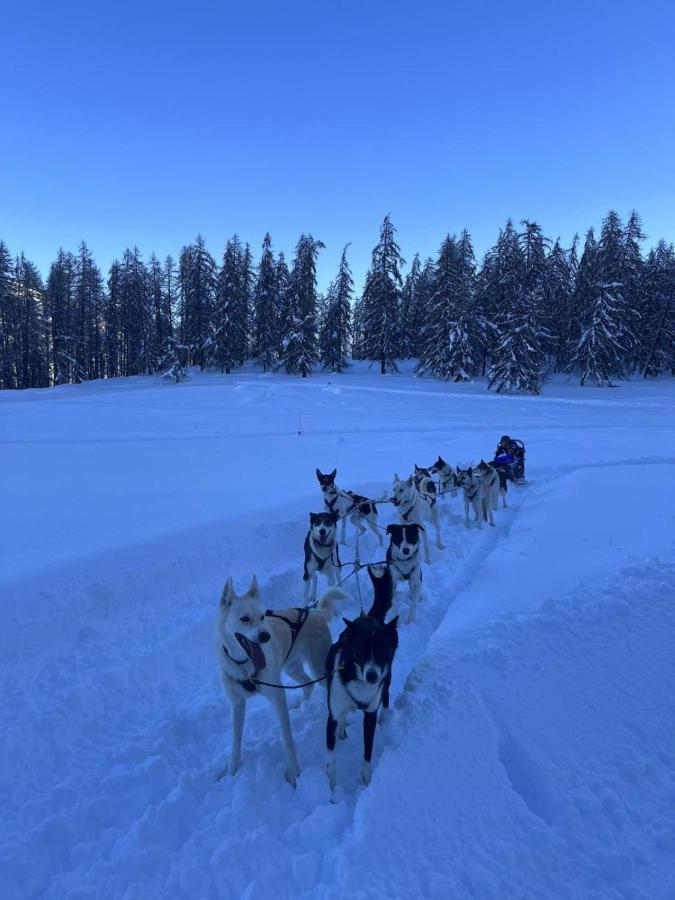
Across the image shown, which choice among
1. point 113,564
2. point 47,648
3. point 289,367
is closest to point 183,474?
point 113,564

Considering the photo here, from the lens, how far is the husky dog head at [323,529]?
6039 millimetres

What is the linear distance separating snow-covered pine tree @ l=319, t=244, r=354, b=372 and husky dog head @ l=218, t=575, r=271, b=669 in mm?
40289

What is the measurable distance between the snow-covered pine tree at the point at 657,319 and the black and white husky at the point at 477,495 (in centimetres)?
3853

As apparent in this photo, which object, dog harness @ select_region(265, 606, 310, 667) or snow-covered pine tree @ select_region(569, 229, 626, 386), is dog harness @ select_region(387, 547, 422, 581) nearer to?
dog harness @ select_region(265, 606, 310, 667)

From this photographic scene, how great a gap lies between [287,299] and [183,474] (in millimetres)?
32905

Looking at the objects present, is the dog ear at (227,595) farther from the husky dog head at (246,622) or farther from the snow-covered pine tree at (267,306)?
the snow-covered pine tree at (267,306)

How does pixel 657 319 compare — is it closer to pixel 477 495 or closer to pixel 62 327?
pixel 477 495

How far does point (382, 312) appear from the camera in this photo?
39.9m

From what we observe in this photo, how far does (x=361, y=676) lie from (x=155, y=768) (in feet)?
5.84

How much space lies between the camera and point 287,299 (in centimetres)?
4162

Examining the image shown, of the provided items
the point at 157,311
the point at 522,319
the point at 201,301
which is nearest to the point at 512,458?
the point at 522,319

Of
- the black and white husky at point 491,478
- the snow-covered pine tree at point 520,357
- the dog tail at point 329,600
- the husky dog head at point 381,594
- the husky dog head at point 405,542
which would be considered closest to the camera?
the dog tail at point 329,600

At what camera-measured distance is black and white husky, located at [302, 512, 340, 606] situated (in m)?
6.08

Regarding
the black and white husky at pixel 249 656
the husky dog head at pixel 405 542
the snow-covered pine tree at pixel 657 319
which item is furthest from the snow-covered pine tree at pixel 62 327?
the snow-covered pine tree at pixel 657 319
